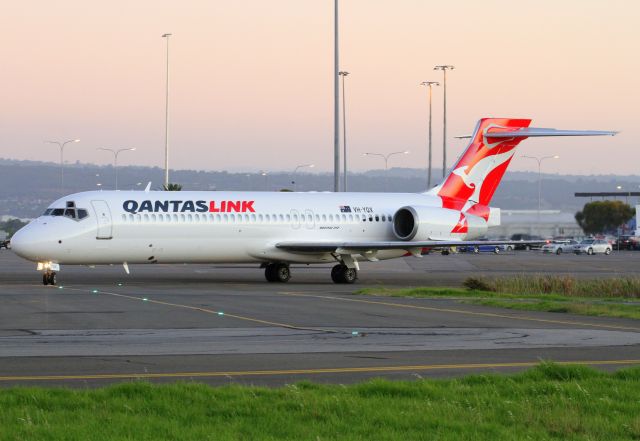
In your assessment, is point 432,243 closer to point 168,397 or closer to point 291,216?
point 291,216

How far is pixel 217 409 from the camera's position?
37.2 ft

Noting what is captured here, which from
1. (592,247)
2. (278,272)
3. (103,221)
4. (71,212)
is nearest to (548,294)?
(278,272)

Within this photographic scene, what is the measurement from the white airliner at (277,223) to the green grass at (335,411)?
2604 cm

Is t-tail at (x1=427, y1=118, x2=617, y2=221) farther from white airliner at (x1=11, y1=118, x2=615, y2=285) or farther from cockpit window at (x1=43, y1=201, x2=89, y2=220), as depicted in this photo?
cockpit window at (x1=43, y1=201, x2=89, y2=220)

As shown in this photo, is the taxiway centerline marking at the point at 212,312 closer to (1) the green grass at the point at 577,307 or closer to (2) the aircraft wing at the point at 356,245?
(1) the green grass at the point at 577,307

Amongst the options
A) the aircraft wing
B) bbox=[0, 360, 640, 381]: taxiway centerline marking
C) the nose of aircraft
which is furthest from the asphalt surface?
the aircraft wing

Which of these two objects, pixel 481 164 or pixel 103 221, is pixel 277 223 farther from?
pixel 481 164

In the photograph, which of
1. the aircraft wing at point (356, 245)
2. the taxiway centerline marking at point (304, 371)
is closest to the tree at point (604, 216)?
the aircraft wing at point (356, 245)

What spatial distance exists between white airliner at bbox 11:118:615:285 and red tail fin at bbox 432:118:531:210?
40 mm

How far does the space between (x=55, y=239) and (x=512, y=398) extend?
2751 centimetres

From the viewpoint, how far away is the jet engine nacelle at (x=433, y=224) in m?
44.4

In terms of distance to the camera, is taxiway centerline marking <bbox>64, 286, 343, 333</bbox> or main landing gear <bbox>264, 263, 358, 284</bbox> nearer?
taxiway centerline marking <bbox>64, 286, 343, 333</bbox>

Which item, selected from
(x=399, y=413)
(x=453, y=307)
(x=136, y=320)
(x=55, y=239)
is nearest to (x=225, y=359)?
(x=399, y=413)

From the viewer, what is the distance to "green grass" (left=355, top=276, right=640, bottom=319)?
1067 inches
